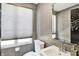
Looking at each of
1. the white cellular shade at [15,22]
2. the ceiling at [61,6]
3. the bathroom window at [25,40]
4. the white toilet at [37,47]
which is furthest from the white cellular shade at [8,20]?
the ceiling at [61,6]

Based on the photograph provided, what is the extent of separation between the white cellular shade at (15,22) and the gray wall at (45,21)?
0.14 metres

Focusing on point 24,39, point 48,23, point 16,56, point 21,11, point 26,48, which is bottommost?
point 16,56

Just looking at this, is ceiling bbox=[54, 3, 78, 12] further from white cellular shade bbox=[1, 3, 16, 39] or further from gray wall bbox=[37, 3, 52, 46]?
white cellular shade bbox=[1, 3, 16, 39]

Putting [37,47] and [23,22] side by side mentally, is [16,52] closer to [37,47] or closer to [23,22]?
[37,47]

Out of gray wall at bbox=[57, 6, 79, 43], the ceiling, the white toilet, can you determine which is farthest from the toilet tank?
the ceiling

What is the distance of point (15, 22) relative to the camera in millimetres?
1456

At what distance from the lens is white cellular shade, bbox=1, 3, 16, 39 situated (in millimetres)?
1450

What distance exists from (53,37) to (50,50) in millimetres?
199

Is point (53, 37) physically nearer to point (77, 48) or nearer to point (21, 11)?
point (77, 48)

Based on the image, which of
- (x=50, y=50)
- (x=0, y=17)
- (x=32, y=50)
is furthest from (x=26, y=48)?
(x=0, y=17)

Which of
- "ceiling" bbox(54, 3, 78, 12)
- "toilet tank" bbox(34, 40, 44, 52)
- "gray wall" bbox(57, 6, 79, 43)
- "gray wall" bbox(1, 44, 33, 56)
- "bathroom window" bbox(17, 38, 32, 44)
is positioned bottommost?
"gray wall" bbox(1, 44, 33, 56)

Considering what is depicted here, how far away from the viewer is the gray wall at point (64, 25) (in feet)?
4.59

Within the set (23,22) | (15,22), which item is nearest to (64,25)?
(23,22)

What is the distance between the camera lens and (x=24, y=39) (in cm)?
148
